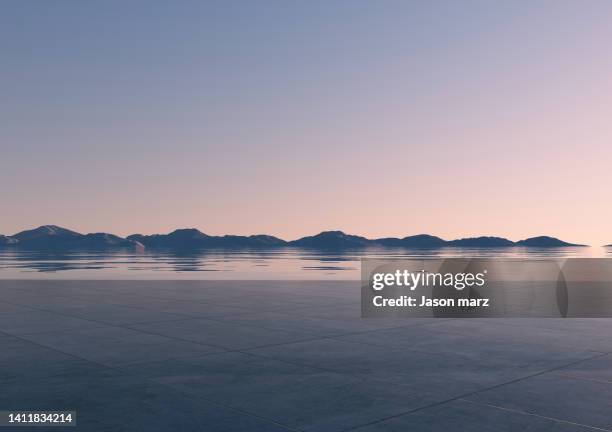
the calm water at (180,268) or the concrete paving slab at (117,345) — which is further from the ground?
the calm water at (180,268)

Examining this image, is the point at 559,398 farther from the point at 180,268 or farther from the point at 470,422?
the point at 180,268

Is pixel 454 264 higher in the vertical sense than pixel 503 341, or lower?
higher

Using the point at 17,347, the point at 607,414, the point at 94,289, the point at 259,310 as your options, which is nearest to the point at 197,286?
the point at 94,289

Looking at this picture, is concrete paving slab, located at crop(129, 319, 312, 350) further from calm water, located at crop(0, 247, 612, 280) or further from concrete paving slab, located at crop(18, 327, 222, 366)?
calm water, located at crop(0, 247, 612, 280)

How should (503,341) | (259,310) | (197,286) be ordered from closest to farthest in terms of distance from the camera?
(503,341) < (259,310) < (197,286)

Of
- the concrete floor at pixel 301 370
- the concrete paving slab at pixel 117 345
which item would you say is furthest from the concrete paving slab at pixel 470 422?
the concrete paving slab at pixel 117 345

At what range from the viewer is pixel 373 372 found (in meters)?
8.45

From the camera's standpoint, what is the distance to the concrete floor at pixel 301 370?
6312 mm

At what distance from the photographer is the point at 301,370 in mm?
8523

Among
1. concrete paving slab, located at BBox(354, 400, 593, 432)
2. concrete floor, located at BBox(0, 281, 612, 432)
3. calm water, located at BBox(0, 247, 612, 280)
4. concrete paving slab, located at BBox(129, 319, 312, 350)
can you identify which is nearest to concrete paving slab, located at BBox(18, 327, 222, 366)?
concrete floor, located at BBox(0, 281, 612, 432)

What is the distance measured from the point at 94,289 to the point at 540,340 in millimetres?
16487

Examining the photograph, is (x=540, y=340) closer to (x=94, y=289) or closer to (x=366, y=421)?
(x=366, y=421)

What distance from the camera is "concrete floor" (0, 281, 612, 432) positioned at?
6312 millimetres

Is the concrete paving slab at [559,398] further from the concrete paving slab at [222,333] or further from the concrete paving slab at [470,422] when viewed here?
the concrete paving slab at [222,333]
